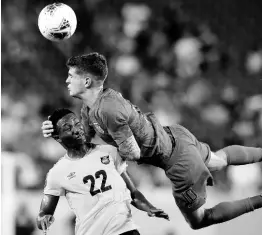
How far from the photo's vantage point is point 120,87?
3740mm

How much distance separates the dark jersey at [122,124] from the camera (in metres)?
1.93

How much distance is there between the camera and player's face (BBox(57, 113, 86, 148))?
2.05 m

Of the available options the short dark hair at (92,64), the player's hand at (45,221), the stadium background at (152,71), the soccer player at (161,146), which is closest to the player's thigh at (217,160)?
the soccer player at (161,146)

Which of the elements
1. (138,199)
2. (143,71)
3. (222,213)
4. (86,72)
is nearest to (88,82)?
(86,72)

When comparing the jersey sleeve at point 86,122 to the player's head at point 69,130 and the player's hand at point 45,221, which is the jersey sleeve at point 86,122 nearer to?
the player's head at point 69,130

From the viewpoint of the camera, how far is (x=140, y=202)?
6.67ft

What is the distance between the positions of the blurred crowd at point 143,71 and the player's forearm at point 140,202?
4.94ft

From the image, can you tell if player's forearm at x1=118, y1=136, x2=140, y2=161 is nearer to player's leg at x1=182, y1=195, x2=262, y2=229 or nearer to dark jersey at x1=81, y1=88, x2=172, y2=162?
dark jersey at x1=81, y1=88, x2=172, y2=162

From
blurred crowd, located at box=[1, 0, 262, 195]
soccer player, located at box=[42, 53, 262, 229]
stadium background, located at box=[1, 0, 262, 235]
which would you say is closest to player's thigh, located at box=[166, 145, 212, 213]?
soccer player, located at box=[42, 53, 262, 229]

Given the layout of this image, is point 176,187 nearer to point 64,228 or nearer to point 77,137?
point 77,137

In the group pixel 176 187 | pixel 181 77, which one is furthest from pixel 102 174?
pixel 181 77

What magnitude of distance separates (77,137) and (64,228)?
4.85 feet

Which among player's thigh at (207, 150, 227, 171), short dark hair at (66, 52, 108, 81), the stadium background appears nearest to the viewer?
short dark hair at (66, 52, 108, 81)

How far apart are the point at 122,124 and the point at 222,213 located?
606 millimetres
